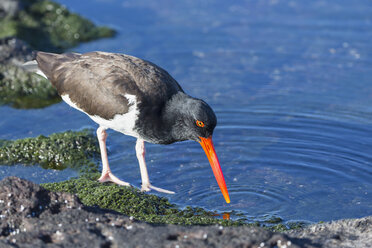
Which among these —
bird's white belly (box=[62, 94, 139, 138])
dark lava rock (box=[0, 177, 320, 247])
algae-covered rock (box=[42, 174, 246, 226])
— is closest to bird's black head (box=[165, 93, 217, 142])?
bird's white belly (box=[62, 94, 139, 138])

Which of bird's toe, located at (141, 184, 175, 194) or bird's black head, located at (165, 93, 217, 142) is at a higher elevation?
bird's black head, located at (165, 93, 217, 142)

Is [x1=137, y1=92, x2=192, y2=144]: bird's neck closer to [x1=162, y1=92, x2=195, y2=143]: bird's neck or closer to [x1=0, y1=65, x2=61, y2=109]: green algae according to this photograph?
[x1=162, y1=92, x2=195, y2=143]: bird's neck

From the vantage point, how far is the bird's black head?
17.3 ft

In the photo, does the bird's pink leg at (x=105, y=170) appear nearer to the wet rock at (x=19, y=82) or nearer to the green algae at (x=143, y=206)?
the green algae at (x=143, y=206)

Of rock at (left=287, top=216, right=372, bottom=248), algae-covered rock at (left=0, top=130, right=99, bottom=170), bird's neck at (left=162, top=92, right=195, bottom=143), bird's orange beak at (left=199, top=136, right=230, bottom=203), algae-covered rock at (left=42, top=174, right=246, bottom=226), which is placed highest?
bird's neck at (left=162, top=92, right=195, bottom=143)

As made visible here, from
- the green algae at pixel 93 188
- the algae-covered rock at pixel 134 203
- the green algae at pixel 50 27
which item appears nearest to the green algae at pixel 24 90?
the green algae at pixel 50 27

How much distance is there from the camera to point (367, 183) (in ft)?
19.4

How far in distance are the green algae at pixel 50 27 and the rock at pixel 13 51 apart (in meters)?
0.97

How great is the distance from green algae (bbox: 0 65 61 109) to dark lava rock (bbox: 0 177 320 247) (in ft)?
15.2

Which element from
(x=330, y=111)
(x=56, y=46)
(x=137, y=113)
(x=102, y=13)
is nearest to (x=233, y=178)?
(x=137, y=113)

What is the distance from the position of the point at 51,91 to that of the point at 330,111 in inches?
176

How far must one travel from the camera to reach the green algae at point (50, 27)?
32.9ft

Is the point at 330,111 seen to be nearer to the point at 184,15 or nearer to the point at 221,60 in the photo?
the point at 221,60

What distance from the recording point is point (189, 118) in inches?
214
